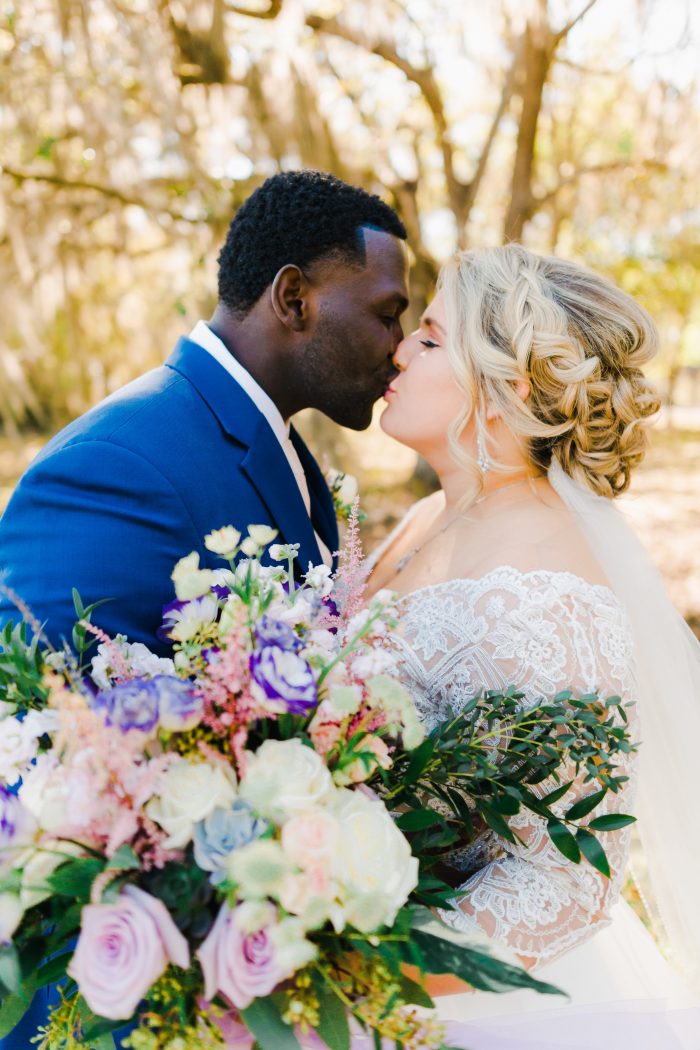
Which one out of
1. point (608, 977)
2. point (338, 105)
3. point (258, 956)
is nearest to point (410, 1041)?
point (258, 956)

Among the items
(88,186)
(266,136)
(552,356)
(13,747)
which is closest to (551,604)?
(552,356)

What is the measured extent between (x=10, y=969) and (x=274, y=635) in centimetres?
59

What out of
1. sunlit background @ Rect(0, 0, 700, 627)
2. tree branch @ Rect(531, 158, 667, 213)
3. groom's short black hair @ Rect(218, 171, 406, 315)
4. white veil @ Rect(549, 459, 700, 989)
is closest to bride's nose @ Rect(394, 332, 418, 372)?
groom's short black hair @ Rect(218, 171, 406, 315)

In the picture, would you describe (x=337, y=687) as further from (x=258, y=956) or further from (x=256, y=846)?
(x=258, y=956)

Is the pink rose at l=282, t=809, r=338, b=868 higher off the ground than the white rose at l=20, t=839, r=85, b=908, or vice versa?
the pink rose at l=282, t=809, r=338, b=868

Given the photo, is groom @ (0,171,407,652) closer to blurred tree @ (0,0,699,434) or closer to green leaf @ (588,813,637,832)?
green leaf @ (588,813,637,832)

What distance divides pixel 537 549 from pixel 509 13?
15.8ft

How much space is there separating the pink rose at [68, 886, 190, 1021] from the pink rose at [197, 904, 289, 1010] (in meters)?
0.04

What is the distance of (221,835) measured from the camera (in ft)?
3.93

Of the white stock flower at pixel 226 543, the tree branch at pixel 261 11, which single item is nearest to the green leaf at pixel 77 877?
the white stock flower at pixel 226 543

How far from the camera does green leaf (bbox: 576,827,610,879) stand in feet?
5.33

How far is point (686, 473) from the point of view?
14562 mm

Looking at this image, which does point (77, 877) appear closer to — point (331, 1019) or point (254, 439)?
point (331, 1019)

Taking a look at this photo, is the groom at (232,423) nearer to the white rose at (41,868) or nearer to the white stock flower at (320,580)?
the white stock flower at (320,580)
